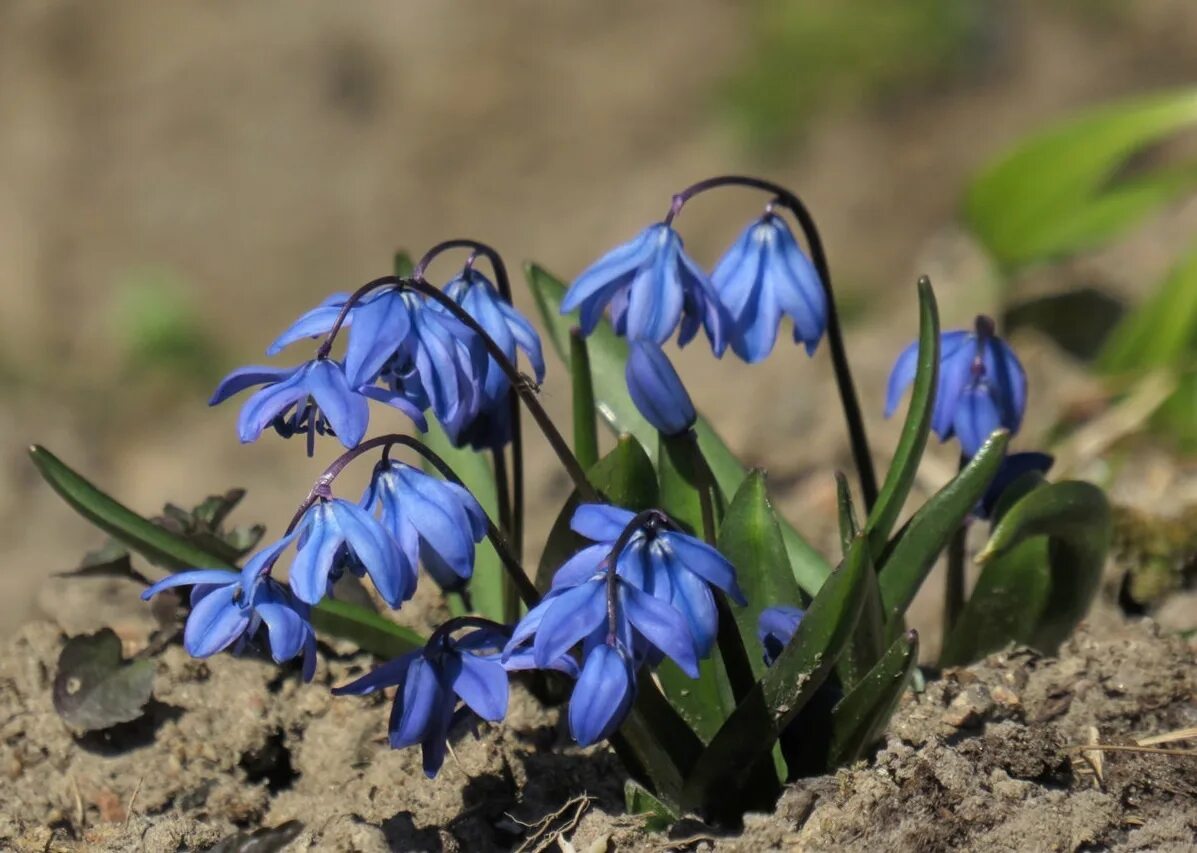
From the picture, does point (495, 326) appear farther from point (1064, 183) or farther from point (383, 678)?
point (1064, 183)

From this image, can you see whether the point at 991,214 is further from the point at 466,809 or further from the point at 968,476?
the point at 466,809

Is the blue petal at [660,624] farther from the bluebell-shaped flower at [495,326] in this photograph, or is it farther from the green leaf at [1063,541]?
the green leaf at [1063,541]

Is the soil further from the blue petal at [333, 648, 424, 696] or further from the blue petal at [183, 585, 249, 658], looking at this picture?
the blue petal at [183, 585, 249, 658]

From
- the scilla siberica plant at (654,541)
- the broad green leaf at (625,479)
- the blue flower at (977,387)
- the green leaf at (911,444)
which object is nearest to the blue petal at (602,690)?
the scilla siberica plant at (654,541)

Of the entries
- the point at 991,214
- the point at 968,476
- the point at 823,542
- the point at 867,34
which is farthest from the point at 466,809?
the point at 867,34

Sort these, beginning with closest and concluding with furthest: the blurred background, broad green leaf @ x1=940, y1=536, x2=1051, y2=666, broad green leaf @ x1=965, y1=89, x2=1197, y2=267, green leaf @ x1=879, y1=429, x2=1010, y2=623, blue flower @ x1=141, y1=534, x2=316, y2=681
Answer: blue flower @ x1=141, y1=534, x2=316, y2=681 → green leaf @ x1=879, y1=429, x2=1010, y2=623 → broad green leaf @ x1=940, y1=536, x2=1051, y2=666 → broad green leaf @ x1=965, y1=89, x2=1197, y2=267 → the blurred background

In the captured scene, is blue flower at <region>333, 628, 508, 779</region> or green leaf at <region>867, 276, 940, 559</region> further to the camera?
green leaf at <region>867, 276, 940, 559</region>

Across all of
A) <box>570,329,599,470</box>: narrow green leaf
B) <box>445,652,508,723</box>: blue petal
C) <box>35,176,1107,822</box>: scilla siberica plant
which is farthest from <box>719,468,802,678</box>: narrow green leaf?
<box>445,652,508,723</box>: blue petal
